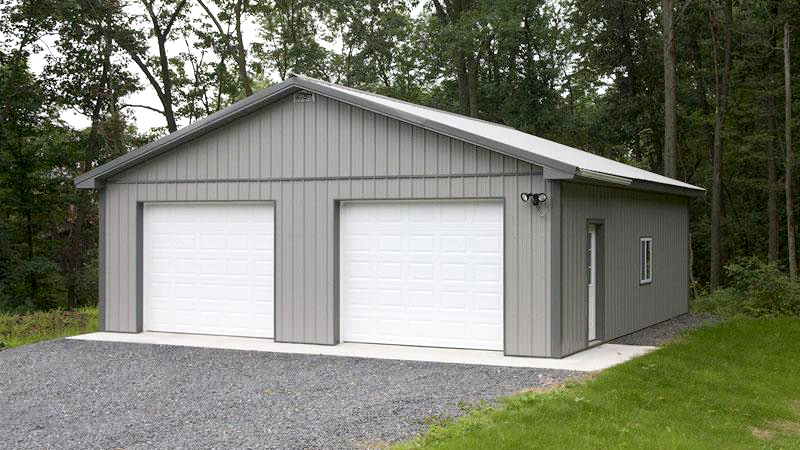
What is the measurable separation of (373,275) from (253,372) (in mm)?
2506

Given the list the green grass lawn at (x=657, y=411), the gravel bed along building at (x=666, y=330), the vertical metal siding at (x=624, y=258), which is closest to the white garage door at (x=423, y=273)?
the vertical metal siding at (x=624, y=258)

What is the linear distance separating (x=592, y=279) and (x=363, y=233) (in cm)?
312

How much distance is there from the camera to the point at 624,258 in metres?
12.5

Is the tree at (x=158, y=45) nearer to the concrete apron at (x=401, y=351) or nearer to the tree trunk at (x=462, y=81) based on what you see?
the tree trunk at (x=462, y=81)

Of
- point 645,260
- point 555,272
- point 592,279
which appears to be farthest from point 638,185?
point 555,272

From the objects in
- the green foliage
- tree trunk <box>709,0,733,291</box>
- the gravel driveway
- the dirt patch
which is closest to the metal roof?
the gravel driveway

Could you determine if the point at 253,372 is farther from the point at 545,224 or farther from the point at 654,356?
the point at 654,356

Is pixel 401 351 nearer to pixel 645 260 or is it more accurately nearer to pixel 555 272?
pixel 555 272

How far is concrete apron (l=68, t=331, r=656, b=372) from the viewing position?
9820mm

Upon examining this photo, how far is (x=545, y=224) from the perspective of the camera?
33.4 ft

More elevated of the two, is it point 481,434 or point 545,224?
point 545,224

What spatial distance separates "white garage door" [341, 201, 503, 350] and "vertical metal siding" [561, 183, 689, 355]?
86 centimetres

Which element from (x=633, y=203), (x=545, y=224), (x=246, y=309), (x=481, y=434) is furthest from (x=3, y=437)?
(x=633, y=203)

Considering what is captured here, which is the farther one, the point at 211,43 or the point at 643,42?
the point at 211,43
